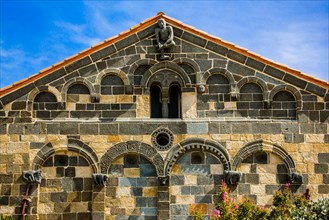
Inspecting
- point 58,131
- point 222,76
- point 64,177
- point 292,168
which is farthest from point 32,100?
point 292,168

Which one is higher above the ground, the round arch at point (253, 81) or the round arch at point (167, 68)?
the round arch at point (167, 68)

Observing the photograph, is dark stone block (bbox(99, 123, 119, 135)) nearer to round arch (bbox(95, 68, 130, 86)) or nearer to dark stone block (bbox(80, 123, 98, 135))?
dark stone block (bbox(80, 123, 98, 135))

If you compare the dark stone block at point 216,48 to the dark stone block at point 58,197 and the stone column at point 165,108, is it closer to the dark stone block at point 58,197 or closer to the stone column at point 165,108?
the stone column at point 165,108

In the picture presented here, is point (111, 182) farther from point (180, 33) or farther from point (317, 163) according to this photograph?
point (317, 163)

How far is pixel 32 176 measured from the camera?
54.6 ft

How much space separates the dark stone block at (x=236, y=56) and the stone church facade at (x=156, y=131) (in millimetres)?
29

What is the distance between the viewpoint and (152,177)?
16.9 metres

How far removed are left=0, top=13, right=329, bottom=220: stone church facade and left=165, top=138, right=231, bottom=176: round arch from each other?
28mm

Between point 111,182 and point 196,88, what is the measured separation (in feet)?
11.7

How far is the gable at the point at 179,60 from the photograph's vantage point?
17.2m

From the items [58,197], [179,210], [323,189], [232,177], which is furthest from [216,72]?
[58,197]

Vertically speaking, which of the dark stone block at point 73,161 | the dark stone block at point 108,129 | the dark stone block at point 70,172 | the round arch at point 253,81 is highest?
the round arch at point 253,81

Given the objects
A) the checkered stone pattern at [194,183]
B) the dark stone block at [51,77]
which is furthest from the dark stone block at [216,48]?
the dark stone block at [51,77]

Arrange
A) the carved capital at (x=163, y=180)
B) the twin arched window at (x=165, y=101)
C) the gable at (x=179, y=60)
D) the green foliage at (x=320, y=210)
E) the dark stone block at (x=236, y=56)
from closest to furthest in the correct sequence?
1. the green foliage at (x=320, y=210)
2. the carved capital at (x=163, y=180)
3. the gable at (x=179, y=60)
4. the twin arched window at (x=165, y=101)
5. the dark stone block at (x=236, y=56)
